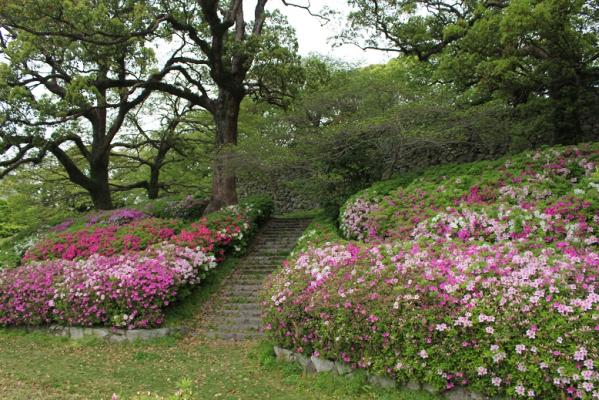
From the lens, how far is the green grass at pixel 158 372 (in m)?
4.99

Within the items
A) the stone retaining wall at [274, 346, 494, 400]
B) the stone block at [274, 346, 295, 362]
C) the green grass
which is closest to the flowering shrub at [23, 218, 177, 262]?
the green grass

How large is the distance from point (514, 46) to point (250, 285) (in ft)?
23.5

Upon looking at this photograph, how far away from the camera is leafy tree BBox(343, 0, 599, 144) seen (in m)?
7.95

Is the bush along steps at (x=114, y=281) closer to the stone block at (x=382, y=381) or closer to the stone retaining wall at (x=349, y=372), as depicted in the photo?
the stone retaining wall at (x=349, y=372)

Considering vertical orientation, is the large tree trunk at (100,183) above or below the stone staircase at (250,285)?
above

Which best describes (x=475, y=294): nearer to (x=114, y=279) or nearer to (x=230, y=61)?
(x=114, y=279)

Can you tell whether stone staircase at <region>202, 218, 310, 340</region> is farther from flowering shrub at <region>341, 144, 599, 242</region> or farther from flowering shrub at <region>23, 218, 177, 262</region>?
flowering shrub at <region>341, 144, 599, 242</region>

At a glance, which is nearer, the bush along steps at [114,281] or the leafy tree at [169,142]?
the bush along steps at [114,281]

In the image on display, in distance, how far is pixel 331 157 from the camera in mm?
10703

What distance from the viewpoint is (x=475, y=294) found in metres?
4.31

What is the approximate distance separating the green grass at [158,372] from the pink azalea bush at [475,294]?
362 millimetres

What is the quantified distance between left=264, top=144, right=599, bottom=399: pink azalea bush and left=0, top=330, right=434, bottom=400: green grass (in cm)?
36

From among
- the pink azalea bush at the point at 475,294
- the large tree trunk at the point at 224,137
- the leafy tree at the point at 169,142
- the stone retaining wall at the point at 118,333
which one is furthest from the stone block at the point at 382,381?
the leafy tree at the point at 169,142

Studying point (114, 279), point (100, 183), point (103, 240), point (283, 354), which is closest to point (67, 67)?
point (100, 183)
